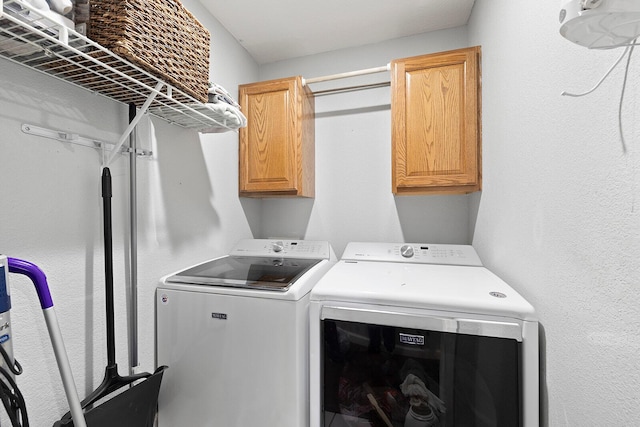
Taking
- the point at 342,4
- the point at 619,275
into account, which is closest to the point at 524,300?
the point at 619,275

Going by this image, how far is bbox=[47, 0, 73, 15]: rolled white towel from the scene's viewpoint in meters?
0.74

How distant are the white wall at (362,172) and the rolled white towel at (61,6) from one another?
5.35 ft

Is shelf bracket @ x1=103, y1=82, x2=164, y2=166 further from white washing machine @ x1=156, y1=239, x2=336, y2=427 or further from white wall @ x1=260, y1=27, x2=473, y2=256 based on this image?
white wall @ x1=260, y1=27, x2=473, y2=256

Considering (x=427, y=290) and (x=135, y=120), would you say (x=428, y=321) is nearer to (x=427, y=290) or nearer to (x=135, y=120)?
(x=427, y=290)

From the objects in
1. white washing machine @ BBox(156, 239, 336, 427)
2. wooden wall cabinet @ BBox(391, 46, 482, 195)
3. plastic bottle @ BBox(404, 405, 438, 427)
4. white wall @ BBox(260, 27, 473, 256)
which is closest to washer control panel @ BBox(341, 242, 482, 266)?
white wall @ BBox(260, 27, 473, 256)

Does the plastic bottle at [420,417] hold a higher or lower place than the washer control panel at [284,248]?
lower

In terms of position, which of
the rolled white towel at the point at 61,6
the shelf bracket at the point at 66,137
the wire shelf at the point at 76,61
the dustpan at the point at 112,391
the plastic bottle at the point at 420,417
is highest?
the rolled white towel at the point at 61,6

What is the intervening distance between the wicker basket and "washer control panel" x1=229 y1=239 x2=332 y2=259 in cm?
106

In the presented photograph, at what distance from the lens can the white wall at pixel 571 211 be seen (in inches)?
23.1

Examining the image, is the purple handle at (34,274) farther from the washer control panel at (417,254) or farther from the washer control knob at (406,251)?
the washer control knob at (406,251)

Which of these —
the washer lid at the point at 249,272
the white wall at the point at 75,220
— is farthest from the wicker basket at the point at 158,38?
the washer lid at the point at 249,272

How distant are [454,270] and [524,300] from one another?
502mm

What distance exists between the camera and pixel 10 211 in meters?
0.86

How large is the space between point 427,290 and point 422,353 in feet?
0.77
